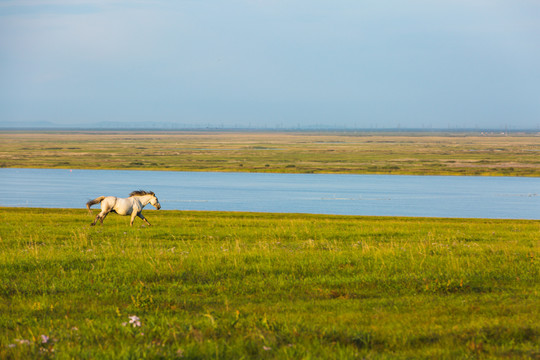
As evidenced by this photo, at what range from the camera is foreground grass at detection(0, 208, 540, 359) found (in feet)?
23.5

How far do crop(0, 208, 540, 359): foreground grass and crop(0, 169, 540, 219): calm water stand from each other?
27389 millimetres

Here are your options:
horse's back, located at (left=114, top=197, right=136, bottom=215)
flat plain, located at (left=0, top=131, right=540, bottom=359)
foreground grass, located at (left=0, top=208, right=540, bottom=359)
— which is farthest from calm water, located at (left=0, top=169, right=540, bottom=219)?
foreground grass, located at (left=0, top=208, right=540, bottom=359)

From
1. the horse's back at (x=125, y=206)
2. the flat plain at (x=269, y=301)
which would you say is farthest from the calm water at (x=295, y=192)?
the flat plain at (x=269, y=301)

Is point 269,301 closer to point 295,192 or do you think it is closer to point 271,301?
point 271,301

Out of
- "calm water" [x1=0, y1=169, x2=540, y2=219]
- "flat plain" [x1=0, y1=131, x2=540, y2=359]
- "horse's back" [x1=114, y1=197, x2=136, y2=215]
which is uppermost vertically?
"flat plain" [x1=0, y1=131, x2=540, y2=359]

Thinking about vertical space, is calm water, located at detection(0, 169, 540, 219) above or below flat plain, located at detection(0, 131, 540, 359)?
below

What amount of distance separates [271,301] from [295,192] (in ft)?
156

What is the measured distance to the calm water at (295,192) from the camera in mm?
44031

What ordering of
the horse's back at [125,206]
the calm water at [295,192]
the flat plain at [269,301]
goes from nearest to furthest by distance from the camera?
1. the flat plain at [269,301]
2. the horse's back at [125,206]
3. the calm water at [295,192]

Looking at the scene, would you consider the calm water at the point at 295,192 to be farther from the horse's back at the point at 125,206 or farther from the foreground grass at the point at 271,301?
the foreground grass at the point at 271,301

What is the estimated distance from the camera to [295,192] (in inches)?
2254

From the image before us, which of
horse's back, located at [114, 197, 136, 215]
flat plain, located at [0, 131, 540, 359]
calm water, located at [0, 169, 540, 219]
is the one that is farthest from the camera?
calm water, located at [0, 169, 540, 219]

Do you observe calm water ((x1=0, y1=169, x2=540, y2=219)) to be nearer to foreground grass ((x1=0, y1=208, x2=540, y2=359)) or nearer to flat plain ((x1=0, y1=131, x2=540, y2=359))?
flat plain ((x1=0, y1=131, x2=540, y2=359))

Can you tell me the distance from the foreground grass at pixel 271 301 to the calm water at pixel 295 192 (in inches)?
1078
